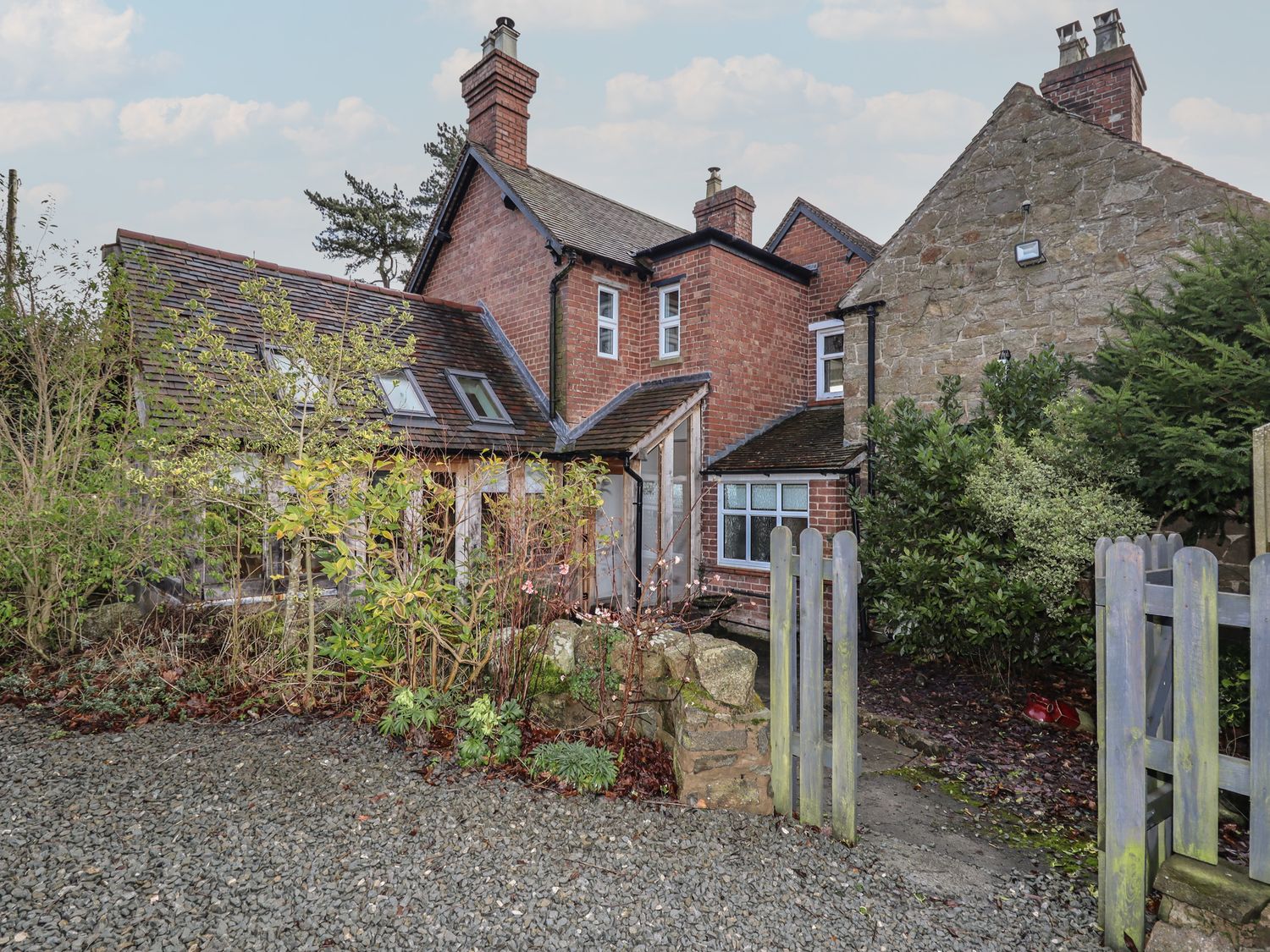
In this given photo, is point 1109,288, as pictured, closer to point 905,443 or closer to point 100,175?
point 905,443

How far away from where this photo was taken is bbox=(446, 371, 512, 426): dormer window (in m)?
11.2

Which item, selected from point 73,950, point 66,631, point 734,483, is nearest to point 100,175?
point 66,631

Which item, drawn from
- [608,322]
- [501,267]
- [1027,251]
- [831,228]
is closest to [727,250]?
[608,322]

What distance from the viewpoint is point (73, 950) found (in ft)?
7.80

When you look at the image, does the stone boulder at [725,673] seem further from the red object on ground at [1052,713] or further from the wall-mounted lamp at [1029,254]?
the wall-mounted lamp at [1029,254]

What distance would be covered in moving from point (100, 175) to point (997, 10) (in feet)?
57.0

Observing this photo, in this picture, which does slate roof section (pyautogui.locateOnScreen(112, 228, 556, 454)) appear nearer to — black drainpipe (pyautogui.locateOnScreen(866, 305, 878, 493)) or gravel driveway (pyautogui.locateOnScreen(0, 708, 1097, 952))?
black drainpipe (pyautogui.locateOnScreen(866, 305, 878, 493))

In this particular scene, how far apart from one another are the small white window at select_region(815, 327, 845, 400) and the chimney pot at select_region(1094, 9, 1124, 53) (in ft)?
18.8

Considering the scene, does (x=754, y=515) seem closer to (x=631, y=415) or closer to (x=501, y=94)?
(x=631, y=415)

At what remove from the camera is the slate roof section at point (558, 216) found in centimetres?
1202

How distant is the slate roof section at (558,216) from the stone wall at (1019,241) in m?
5.20

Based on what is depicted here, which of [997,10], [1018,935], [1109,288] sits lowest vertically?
[1018,935]

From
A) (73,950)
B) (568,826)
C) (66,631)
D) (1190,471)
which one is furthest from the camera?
(66,631)

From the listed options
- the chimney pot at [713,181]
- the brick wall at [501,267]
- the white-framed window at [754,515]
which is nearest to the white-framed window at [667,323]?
the brick wall at [501,267]
